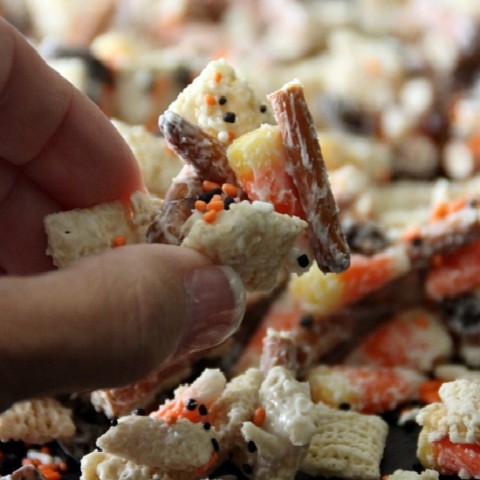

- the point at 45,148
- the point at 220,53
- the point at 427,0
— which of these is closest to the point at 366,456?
the point at 45,148

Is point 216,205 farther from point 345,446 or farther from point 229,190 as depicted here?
point 345,446

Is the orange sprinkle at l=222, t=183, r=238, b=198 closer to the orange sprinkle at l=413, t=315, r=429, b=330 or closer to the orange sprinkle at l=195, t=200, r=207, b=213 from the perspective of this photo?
the orange sprinkle at l=195, t=200, r=207, b=213

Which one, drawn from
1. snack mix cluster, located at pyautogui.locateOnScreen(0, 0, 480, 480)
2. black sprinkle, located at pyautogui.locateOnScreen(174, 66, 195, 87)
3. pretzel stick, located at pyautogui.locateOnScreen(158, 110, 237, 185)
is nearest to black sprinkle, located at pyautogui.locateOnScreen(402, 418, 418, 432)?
snack mix cluster, located at pyautogui.locateOnScreen(0, 0, 480, 480)

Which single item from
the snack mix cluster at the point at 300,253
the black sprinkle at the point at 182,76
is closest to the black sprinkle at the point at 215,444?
the snack mix cluster at the point at 300,253

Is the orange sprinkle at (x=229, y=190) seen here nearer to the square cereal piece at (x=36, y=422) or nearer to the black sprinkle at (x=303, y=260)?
the black sprinkle at (x=303, y=260)

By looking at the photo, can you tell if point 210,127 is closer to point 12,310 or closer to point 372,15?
point 12,310

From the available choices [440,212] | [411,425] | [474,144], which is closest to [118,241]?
[411,425]
